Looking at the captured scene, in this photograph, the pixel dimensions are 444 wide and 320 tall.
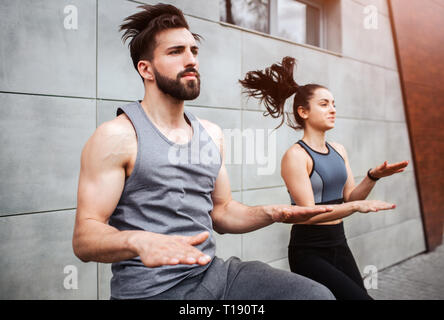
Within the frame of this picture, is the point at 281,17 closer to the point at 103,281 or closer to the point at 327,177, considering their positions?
the point at 327,177

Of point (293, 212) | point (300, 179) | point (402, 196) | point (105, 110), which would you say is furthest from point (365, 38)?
point (293, 212)

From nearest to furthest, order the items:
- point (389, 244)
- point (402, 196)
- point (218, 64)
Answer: point (218, 64), point (389, 244), point (402, 196)

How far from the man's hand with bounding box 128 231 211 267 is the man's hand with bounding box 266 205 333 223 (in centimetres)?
56

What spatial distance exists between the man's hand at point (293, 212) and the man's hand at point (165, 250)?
56 centimetres

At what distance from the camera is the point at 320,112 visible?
248cm

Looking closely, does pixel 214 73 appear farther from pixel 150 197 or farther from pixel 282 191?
pixel 150 197

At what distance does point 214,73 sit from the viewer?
308 centimetres

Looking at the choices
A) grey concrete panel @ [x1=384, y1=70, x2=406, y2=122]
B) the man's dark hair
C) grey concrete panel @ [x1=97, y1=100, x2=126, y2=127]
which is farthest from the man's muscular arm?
grey concrete panel @ [x1=384, y1=70, x2=406, y2=122]

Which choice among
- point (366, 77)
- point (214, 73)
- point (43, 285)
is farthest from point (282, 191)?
point (43, 285)

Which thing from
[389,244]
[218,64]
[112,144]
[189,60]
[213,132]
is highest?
[218,64]

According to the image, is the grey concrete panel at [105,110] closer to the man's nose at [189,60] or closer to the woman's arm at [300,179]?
the man's nose at [189,60]

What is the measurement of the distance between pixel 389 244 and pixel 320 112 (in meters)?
3.25

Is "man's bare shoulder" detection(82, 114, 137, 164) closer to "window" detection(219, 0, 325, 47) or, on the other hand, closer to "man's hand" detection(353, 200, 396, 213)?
"man's hand" detection(353, 200, 396, 213)
